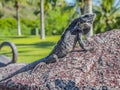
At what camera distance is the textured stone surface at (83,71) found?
15.5 feet

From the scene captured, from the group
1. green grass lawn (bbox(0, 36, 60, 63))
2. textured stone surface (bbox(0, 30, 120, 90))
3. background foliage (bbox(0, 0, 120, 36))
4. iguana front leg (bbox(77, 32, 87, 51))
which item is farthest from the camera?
background foliage (bbox(0, 0, 120, 36))

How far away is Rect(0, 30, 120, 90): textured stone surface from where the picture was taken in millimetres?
4727

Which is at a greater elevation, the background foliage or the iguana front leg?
the background foliage

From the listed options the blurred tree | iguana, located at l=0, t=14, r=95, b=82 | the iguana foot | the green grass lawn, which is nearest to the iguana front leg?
iguana, located at l=0, t=14, r=95, b=82

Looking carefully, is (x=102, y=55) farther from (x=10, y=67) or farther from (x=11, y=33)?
(x=11, y=33)

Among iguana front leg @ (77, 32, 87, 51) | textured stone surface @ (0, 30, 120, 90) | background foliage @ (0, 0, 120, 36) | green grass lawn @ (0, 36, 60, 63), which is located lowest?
green grass lawn @ (0, 36, 60, 63)

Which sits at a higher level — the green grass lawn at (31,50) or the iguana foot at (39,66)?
the iguana foot at (39,66)

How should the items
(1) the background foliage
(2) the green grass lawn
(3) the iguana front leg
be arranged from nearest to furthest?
1. (3) the iguana front leg
2. (2) the green grass lawn
3. (1) the background foliage

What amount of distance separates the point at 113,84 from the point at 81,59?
707 millimetres

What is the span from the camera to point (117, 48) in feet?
17.0

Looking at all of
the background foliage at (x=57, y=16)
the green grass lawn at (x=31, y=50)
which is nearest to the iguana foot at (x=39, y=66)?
the green grass lawn at (x=31, y=50)

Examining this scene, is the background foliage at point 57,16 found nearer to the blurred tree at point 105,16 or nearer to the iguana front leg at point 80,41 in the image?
the blurred tree at point 105,16

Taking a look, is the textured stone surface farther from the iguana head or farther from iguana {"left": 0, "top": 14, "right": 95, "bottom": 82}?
the iguana head

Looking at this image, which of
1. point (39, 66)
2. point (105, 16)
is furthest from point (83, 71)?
point (105, 16)
